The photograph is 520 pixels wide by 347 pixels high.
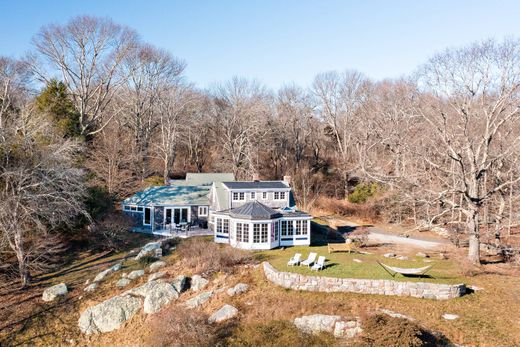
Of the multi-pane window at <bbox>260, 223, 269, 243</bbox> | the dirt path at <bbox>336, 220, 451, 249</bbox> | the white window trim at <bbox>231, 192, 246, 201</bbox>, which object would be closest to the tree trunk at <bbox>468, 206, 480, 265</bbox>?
the dirt path at <bbox>336, 220, 451, 249</bbox>

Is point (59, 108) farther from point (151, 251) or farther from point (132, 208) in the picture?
point (151, 251)

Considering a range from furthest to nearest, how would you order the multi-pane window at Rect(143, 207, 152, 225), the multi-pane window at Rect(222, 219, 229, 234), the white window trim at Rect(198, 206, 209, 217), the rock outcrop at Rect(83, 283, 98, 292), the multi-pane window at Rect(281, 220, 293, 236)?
the white window trim at Rect(198, 206, 209, 217)
the multi-pane window at Rect(143, 207, 152, 225)
the multi-pane window at Rect(222, 219, 229, 234)
the multi-pane window at Rect(281, 220, 293, 236)
the rock outcrop at Rect(83, 283, 98, 292)

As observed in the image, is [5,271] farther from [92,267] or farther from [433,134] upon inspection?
[433,134]

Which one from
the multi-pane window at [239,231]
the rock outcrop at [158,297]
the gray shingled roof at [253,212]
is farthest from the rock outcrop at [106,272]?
the gray shingled roof at [253,212]

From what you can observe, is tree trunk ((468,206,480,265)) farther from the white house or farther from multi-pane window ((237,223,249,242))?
multi-pane window ((237,223,249,242))

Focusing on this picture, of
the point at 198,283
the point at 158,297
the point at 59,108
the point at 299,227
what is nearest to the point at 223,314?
the point at 198,283

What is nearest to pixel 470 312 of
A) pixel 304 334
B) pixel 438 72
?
pixel 304 334

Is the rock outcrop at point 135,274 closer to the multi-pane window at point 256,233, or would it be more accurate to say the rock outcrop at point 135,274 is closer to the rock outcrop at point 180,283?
the rock outcrop at point 180,283

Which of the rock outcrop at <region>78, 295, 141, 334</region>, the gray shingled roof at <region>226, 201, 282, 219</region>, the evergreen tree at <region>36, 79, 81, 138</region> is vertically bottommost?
the rock outcrop at <region>78, 295, 141, 334</region>
